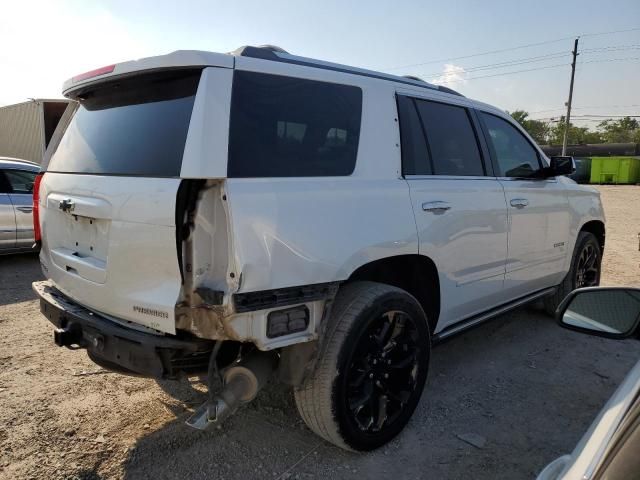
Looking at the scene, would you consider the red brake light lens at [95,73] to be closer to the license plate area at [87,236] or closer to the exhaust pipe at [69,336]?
the license plate area at [87,236]

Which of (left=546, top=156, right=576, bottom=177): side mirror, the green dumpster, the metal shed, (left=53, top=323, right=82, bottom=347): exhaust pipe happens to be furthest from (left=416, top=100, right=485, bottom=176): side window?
the green dumpster

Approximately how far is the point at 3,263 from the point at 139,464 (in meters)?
6.16

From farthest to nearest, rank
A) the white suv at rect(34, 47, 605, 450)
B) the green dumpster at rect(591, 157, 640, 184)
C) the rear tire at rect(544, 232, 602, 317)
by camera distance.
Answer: the green dumpster at rect(591, 157, 640, 184) → the rear tire at rect(544, 232, 602, 317) → the white suv at rect(34, 47, 605, 450)

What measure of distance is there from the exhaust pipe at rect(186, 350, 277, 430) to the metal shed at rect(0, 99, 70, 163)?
14.3 metres

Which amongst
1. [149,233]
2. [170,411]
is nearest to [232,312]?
[149,233]

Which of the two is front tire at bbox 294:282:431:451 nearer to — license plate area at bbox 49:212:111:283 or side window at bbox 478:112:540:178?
license plate area at bbox 49:212:111:283

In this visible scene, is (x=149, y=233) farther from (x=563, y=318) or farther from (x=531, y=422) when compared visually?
(x=531, y=422)

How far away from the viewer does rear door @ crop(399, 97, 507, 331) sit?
3203mm

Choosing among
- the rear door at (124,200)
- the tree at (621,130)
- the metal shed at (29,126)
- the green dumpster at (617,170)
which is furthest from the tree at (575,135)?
the rear door at (124,200)

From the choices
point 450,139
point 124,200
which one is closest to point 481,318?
point 450,139

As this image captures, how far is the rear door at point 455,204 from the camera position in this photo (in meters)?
3.20

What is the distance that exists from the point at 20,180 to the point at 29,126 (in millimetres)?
11163

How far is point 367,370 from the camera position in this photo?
281 cm

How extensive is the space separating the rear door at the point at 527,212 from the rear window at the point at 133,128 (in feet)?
8.37
